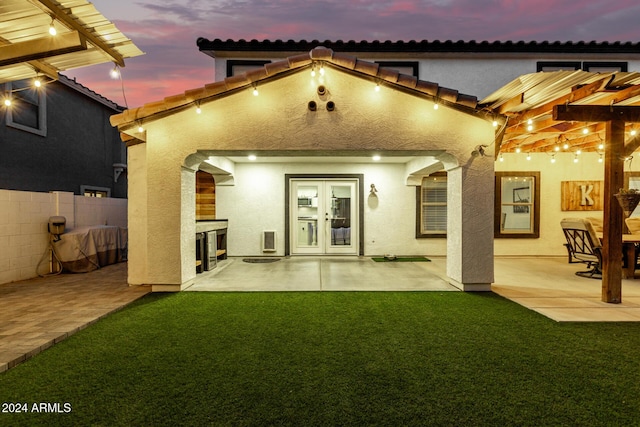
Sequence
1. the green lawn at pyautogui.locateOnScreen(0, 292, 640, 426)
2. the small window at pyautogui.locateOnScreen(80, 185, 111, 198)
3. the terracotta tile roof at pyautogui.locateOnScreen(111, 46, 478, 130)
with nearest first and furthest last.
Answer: the green lawn at pyautogui.locateOnScreen(0, 292, 640, 426)
the terracotta tile roof at pyautogui.locateOnScreen(111, 46, 478, 130)
the small window at pyautogui.locateOnScreen(80, 185, 111, 198)

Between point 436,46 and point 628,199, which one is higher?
point 436,46

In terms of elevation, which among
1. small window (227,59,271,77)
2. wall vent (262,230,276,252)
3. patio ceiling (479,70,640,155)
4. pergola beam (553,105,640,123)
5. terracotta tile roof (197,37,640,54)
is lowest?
wall vent (262,230,276,252)

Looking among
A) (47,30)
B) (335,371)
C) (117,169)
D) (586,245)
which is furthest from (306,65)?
(117,169)

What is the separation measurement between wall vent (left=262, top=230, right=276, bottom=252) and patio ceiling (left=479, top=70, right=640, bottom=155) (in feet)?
19.5

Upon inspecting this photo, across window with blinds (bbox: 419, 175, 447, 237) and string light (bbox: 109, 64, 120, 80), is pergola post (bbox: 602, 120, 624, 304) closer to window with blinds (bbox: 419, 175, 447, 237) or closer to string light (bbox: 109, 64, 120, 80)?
window with blinds (bbox: 419, 175, 447, 237)

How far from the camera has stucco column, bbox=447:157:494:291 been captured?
536 cm

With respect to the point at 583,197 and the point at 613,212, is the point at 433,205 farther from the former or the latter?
the point at 613,212

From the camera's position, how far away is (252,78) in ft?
16.6

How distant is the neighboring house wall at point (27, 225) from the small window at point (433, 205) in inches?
348

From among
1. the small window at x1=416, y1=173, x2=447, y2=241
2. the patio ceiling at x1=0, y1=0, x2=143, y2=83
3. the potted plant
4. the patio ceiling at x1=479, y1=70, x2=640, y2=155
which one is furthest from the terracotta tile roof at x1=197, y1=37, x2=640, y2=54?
the potted plant

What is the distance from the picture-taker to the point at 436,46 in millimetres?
9078

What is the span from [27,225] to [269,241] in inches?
202

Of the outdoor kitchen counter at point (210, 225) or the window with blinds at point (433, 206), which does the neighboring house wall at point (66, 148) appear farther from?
the window with blinds at point (433, 206)

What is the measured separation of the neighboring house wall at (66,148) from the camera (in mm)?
9047
